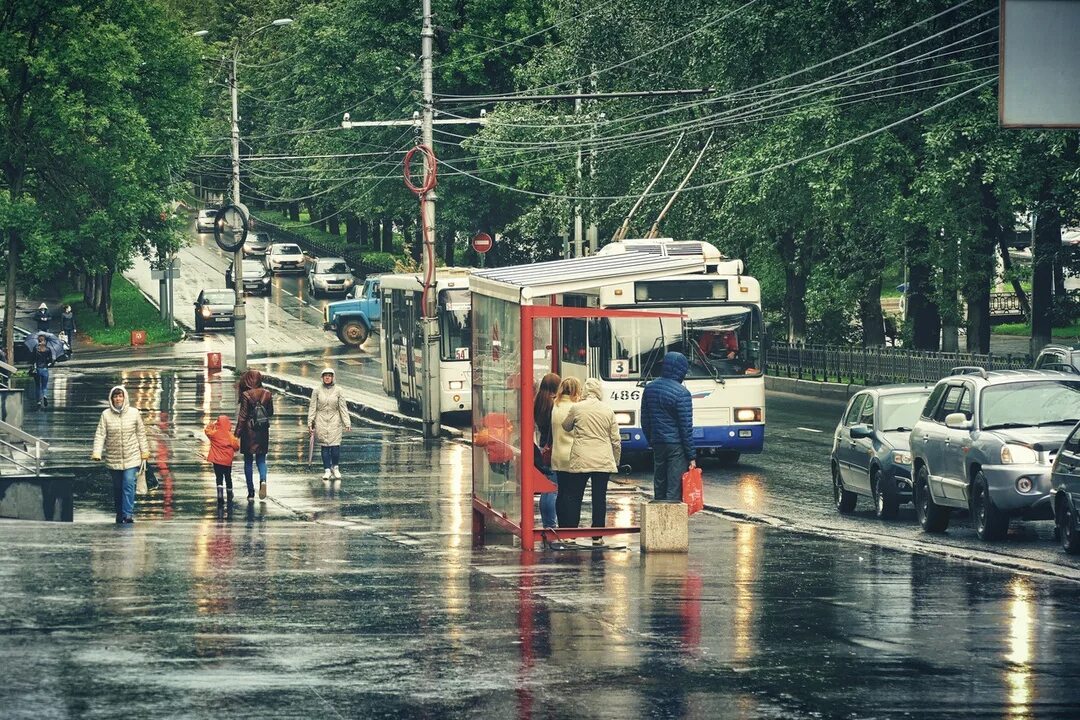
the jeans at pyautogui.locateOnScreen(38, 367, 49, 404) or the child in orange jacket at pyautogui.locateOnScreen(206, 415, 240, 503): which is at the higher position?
the jeans at pyautogui.locateOnScreen(38, 367, 49, 404)

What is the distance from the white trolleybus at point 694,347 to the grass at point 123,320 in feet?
147

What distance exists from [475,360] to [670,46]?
1304 inches

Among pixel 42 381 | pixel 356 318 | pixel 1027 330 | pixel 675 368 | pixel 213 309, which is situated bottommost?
pixel 42 381

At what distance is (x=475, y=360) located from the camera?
1836cm

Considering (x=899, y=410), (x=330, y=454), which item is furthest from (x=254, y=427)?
(x=899, y=410)

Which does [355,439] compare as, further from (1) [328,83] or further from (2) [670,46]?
(1) [328,83]

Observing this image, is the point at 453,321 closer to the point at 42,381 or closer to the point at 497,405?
the point at 42,381

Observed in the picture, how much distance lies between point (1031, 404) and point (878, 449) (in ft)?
8.72

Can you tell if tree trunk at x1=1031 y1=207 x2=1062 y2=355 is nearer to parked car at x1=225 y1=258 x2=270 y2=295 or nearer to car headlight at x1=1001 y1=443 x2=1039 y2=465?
car headlight at x1=1001 y1=443 x2=1039 y2=465

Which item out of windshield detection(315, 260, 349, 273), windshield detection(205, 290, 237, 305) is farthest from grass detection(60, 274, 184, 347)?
windshield detection(315, 260, 349, 273)

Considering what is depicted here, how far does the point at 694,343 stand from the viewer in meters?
26.5

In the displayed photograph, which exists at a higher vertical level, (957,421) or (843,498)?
(957,421)

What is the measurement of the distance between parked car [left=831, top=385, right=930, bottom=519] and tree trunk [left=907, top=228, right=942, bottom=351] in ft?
64.7

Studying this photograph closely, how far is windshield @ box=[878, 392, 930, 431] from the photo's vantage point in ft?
69.4
